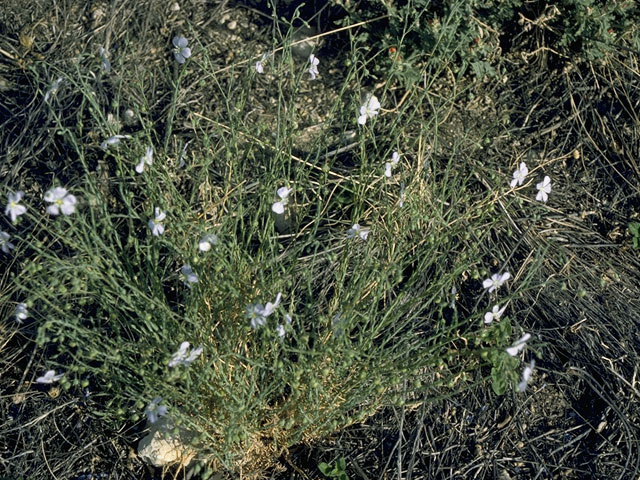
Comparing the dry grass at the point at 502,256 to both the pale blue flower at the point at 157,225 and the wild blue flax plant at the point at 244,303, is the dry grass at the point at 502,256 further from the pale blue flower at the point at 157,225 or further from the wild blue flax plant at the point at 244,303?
the pale blue flower at the point at 157,225

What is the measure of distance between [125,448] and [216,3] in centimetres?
247

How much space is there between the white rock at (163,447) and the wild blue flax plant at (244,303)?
0.09m

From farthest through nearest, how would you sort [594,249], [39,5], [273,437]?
[39,5], [594,249], [273,437]

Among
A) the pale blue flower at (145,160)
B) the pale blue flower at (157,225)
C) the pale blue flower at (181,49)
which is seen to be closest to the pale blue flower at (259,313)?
the pale blue flower at (157,225)

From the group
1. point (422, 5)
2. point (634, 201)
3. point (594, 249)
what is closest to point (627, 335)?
point (594, 249)

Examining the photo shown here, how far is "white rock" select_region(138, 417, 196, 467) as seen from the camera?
2.60 meters

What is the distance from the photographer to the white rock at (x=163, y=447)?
8.54ft

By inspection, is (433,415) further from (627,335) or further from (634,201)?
(634,201)

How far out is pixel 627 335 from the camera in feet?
9.76

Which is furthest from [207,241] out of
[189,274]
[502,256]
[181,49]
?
[502,256]

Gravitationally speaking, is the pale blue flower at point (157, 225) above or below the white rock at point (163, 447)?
above

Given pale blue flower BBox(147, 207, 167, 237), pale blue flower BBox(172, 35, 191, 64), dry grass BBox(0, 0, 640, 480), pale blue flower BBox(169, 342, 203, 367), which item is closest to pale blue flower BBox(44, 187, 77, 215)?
pale blue flower BBox(147, 207, 167, 237)

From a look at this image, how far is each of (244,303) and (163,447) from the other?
639mm

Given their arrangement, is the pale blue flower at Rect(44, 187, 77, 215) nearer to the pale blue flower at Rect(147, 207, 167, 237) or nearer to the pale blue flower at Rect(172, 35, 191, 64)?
the pale blue flower at Rect(147, 207, 167, 237)
